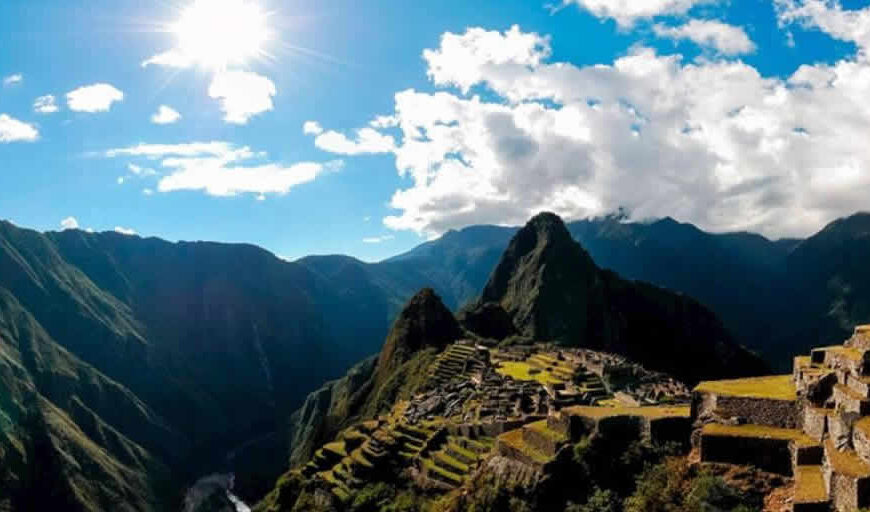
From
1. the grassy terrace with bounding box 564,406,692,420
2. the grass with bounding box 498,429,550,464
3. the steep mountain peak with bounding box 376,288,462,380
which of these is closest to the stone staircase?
the steep mountain peak with bounding box 376,288,462,380

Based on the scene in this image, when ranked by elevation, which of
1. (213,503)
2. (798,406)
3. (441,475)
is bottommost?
(213,503)

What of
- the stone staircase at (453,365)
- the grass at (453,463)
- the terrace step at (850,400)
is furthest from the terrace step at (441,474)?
the stone staircase at (453,365)

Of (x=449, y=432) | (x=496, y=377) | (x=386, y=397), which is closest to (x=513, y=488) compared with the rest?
(x=449, y=432)

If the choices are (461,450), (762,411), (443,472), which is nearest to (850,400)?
(762,411)

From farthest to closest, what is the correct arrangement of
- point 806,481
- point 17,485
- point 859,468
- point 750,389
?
point 17,485
point 750,389
point 806,481
point 859,468

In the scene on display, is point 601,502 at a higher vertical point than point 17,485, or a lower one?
higher

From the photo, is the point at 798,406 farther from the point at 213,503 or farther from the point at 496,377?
the point at 213,503

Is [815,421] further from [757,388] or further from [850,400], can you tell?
[757,388]

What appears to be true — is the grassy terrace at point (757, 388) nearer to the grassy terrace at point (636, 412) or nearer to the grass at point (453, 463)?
the grassy terrace at point (636, 412)
